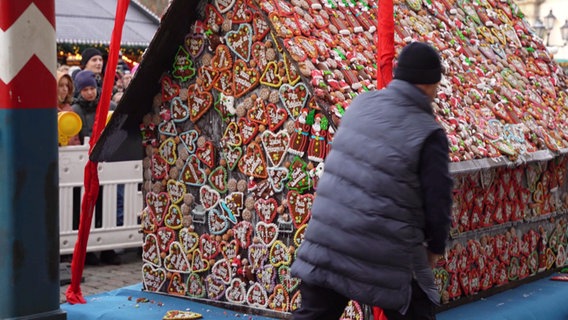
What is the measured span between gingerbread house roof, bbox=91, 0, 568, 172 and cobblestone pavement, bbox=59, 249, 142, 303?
198 cm

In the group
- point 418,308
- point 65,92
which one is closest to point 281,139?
point 418,308

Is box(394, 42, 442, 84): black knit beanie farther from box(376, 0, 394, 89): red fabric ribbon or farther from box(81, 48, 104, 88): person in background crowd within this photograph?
box(81, 48, 104, 88): person in background crowd

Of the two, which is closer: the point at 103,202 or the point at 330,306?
the point at 330,306

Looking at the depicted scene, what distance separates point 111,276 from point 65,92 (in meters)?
1.65

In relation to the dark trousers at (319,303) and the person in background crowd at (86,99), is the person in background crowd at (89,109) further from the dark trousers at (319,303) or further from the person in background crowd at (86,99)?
the dark trousers at (319,303)

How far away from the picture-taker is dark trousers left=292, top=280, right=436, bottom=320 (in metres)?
3.86

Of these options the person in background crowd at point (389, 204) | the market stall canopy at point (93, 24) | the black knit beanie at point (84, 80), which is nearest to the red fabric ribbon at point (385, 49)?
the person in background crowd at point (389, 204)

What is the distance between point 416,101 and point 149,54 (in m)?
2.10

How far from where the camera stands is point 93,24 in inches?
566

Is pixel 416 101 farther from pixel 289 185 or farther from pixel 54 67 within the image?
pixel 54 67

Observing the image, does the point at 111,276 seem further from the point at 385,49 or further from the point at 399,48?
the point at 385,49

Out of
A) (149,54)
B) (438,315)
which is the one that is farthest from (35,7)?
(438,315)

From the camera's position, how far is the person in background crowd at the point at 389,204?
3.78 meters

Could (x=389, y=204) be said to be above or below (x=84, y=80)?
below
